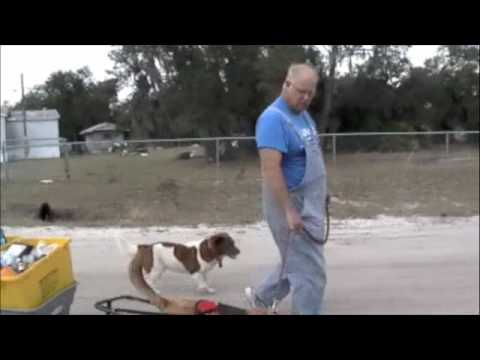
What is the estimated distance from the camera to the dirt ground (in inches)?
455

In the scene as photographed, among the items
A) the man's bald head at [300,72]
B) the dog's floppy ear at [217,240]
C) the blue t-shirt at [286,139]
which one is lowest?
the dog's floppy ear at [217,240]

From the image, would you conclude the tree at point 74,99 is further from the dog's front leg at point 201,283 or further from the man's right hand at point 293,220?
the man's right hand at point 293,220

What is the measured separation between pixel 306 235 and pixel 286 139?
2.18 feet

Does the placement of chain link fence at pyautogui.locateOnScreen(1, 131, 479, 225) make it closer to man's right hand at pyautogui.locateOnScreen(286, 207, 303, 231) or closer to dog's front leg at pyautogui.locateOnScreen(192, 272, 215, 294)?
dog's front leg at pyautogui.locateOnScreen(192, 272, 215, 294)

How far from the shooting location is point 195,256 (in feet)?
19.6

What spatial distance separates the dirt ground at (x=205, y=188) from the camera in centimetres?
1156

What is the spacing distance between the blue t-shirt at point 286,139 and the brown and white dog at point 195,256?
5.47 feet

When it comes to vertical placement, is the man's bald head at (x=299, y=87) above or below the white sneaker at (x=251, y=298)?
above

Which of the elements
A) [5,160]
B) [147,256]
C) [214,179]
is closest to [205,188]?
[214,179]

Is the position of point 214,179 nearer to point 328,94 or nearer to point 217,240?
point 217,240

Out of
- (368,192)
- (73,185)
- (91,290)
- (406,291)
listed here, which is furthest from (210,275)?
(73,185)

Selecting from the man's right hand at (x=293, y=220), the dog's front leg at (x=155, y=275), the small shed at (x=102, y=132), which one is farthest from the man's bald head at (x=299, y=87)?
the small shed at (x=102, y=132)

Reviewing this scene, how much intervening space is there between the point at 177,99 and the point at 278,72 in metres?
6.37

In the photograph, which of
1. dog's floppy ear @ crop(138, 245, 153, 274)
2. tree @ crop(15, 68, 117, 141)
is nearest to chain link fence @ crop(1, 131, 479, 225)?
dog's floppy ear @ crop(138, 245, 153, 274)
